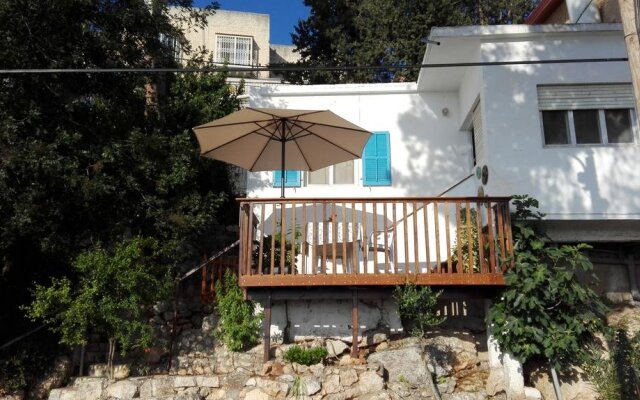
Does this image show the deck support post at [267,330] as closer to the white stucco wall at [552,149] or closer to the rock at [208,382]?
the rock at [208,382]

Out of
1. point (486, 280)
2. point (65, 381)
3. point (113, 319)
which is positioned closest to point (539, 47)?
point (486, 280)

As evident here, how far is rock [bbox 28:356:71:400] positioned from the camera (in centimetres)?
687

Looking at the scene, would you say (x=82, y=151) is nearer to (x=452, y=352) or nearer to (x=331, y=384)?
(x=331, y=384)

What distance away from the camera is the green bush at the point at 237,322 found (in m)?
6.99

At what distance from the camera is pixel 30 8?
7527 mm

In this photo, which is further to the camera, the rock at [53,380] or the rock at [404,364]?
the rock at [53,380]

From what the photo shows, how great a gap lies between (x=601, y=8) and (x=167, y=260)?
8139 millimetres

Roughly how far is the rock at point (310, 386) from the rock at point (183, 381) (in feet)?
4.29

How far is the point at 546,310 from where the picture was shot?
6469mm

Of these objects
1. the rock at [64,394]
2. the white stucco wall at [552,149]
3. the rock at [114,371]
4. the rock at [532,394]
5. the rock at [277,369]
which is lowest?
the rock at [532,394]

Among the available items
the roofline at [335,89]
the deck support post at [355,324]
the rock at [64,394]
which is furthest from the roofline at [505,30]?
the rock at [64,394]

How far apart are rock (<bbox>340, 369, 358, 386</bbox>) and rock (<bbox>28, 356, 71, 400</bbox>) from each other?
3580 millimetres

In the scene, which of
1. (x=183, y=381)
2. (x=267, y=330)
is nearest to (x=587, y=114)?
(x=267, y=330)

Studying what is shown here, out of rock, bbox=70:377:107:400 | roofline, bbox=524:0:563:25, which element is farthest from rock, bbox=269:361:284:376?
roofline, bbox=524:0:563:25
